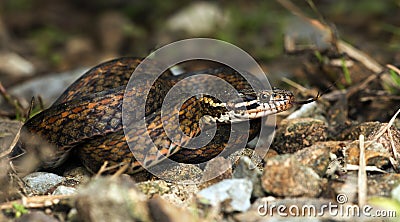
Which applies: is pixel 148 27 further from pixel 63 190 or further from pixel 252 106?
pixel 63 190

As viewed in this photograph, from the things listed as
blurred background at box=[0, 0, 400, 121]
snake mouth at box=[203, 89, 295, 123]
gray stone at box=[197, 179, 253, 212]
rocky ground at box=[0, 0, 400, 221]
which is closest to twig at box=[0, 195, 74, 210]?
rocky ground at box=[0, 0, 400, 221]

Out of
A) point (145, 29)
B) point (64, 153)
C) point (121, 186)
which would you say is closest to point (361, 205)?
point (121, 186)

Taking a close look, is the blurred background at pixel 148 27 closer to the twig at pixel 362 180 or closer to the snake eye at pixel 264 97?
the snake eye at pixel 264 97

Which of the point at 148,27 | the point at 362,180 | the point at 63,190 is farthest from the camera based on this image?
the point at 148,27

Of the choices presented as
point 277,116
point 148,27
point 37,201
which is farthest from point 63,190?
point 148,27

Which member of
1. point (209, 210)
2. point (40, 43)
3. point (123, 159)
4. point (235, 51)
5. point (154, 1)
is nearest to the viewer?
point (209, 210)

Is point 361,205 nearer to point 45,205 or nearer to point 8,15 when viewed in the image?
point 45,205
